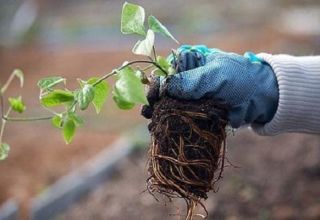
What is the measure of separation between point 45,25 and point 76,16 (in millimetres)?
1349

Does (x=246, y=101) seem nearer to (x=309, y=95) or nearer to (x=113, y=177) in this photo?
(x=309, y=95)

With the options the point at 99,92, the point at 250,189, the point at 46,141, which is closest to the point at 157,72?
the point at 99,92

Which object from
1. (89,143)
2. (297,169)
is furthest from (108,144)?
(297,169)

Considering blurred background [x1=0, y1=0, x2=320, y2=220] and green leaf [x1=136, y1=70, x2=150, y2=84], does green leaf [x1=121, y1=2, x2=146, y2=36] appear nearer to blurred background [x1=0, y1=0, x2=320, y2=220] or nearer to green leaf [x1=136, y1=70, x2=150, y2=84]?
green leaf [x1=136, y1=70, x2=150, y2=84]

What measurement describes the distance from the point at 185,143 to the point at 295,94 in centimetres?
26

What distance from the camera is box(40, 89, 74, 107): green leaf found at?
1224 millimetres

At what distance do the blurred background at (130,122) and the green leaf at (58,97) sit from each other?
1433 mm

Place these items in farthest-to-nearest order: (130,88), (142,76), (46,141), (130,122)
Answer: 1. (130,122)
2. (46,141)
3. (142,76)
4. (130,88)

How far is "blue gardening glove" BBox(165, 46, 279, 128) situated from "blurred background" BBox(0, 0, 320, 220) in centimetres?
127

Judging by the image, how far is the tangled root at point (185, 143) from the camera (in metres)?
1.20

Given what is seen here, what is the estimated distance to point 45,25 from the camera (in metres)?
7.17

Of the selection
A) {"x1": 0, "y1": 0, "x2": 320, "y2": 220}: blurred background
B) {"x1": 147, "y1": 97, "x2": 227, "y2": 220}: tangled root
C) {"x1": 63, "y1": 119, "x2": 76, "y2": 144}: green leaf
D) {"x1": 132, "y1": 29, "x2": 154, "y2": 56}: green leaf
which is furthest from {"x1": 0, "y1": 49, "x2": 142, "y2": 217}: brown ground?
{"x1": 132, "y1": 29, "x2": 154, "y2": 56}: green leaf

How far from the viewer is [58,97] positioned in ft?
4.03

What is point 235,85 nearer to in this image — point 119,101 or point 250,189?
point 119,101
